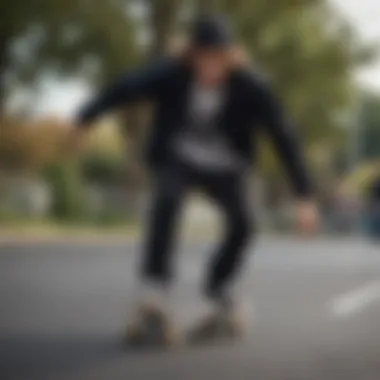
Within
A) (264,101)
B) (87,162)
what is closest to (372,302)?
(264,101)

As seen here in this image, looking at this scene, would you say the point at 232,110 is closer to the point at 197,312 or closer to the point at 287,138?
the point at 287,138

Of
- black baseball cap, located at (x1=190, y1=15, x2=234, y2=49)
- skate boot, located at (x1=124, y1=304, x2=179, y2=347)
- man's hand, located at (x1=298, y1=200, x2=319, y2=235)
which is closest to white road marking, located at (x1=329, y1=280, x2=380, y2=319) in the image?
man's hand, located at (x1=298, y1=200, x2=319, y2=235)

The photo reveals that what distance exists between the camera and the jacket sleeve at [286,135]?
0.72 metres

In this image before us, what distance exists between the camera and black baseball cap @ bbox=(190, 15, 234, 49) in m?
0.72

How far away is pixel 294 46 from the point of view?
728 mm

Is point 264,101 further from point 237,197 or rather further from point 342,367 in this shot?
point 342,367

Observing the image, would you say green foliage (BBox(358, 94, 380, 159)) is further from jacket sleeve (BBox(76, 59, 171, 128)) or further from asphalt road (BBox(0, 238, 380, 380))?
jacket sleeve (BBox(76, 59, 171, 128))

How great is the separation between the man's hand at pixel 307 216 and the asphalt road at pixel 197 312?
0.02 metres

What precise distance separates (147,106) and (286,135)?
18 centimetres

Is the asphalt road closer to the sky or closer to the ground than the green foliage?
closer to the ground

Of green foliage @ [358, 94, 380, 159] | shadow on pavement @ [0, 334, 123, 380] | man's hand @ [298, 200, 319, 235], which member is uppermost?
green foliage @ [358, 94, 380, 159]

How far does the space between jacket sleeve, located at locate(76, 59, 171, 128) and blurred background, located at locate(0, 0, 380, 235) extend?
0.01m

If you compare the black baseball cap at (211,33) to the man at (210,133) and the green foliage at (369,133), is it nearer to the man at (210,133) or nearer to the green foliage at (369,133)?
the man at (210,133)

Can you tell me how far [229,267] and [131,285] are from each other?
13 cm
